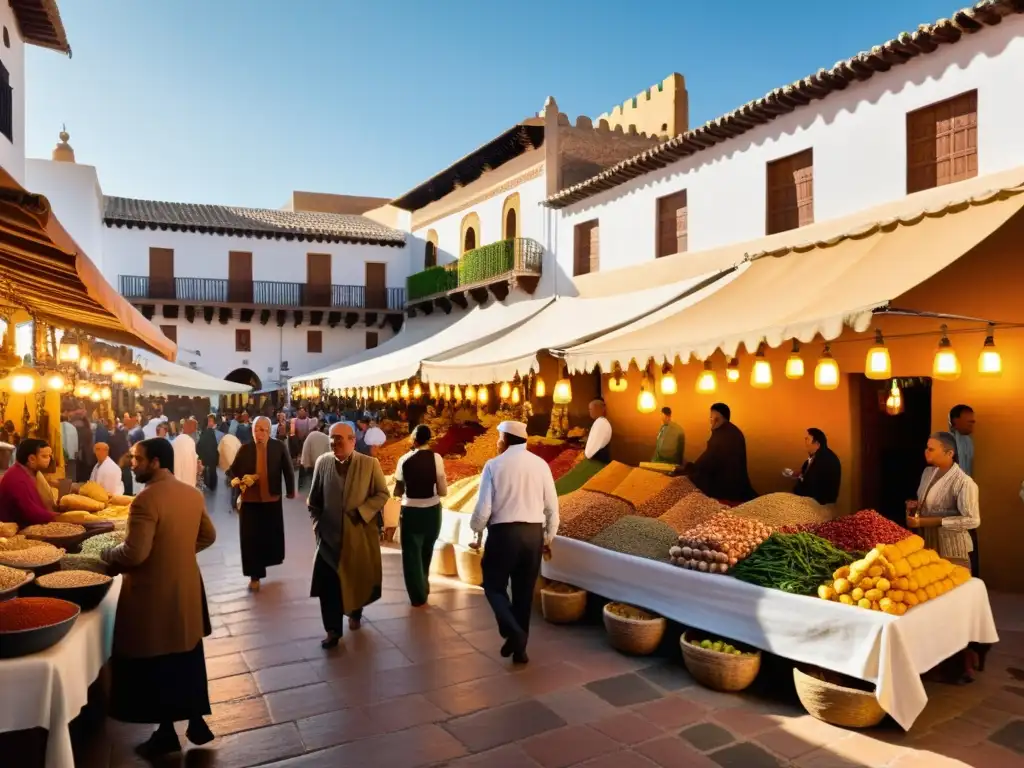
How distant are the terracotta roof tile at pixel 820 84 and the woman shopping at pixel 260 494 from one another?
7.81 meters

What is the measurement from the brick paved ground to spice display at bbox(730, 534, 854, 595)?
2.36 feet

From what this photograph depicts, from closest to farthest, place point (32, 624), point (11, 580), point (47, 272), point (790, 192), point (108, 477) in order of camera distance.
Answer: point (32, 624)
point (11, 580)
point (47, 272)
point (108, 477)
point (790, 192)

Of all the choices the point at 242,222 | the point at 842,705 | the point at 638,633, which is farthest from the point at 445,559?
the point at 242,222

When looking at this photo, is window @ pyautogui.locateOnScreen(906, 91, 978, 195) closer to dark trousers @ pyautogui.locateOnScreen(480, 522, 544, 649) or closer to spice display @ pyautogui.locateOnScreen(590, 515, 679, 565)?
spice display @ pyautogui.locateOnScreen(590, 515, 679, 565)

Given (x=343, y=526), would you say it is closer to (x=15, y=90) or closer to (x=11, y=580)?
(x=11, y=580)

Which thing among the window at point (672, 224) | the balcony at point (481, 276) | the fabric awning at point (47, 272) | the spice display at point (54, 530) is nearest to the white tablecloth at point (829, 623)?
the spice display at point (54, 530)

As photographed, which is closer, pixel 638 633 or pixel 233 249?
pixel 638 633

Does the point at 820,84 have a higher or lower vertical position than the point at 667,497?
higher

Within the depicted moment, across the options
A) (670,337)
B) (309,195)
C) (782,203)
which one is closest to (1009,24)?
(782,203)

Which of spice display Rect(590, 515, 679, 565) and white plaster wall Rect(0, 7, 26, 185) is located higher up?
white plaster wall Rect(0, 7, 26, 185)

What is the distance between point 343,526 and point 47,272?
259cm

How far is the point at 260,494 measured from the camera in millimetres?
7148

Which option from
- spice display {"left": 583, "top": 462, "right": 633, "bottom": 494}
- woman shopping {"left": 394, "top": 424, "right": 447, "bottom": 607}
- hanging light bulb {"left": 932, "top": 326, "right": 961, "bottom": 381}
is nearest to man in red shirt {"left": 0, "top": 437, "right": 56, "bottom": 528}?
woman shopping {"left": 394, "top": 424, "right": 447, "bottom": 607}

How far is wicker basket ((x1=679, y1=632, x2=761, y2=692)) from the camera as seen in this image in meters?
4.61
